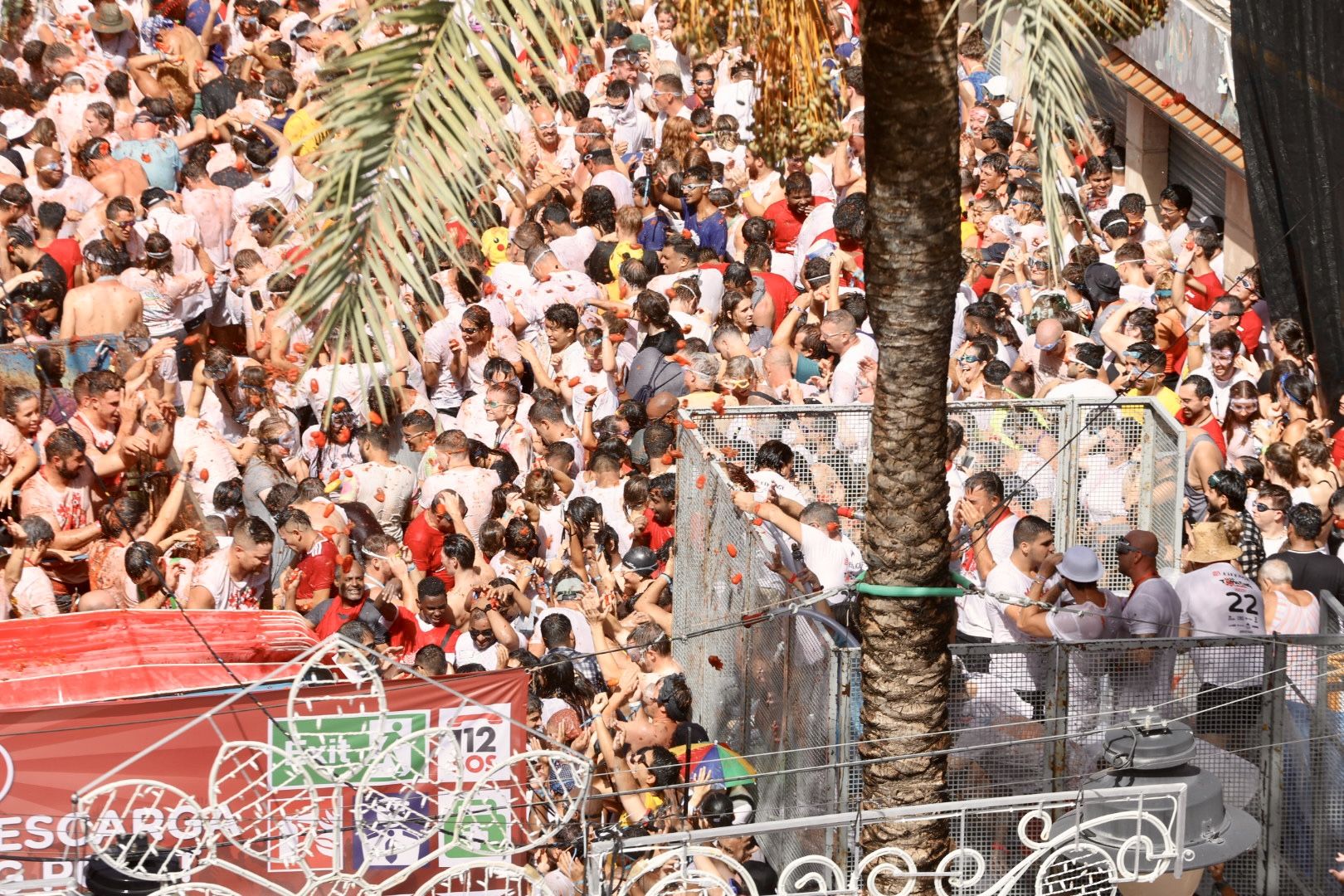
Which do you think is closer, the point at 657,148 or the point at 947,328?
the point at 947,328

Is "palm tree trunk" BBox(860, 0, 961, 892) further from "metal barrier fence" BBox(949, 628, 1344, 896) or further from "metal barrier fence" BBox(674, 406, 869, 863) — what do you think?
"metal barrier fence" BBox(949, 628, 1344, 896)

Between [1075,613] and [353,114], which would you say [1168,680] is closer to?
[1075,613]

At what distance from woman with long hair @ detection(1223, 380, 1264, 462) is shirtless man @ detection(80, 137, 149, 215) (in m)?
7.91

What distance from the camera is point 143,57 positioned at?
1664cm

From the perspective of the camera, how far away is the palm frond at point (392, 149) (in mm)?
5223

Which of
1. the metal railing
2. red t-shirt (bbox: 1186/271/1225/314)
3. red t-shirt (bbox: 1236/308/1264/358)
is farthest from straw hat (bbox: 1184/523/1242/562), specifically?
red t-shirt (bbox: 1186/271/1225/314)

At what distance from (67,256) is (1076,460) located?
702 centimetres

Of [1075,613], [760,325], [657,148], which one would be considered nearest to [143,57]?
[657,148]

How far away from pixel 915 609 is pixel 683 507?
3319 millimetres

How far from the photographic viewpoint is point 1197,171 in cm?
1636

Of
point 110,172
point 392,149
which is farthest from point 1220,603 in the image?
point 110,172

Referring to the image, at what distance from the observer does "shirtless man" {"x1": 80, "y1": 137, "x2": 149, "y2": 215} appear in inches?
537

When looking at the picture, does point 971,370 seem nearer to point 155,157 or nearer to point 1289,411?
point 1289,411

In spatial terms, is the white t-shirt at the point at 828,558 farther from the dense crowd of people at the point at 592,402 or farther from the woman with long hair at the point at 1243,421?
the woman with long hair at the point at 1243,421
